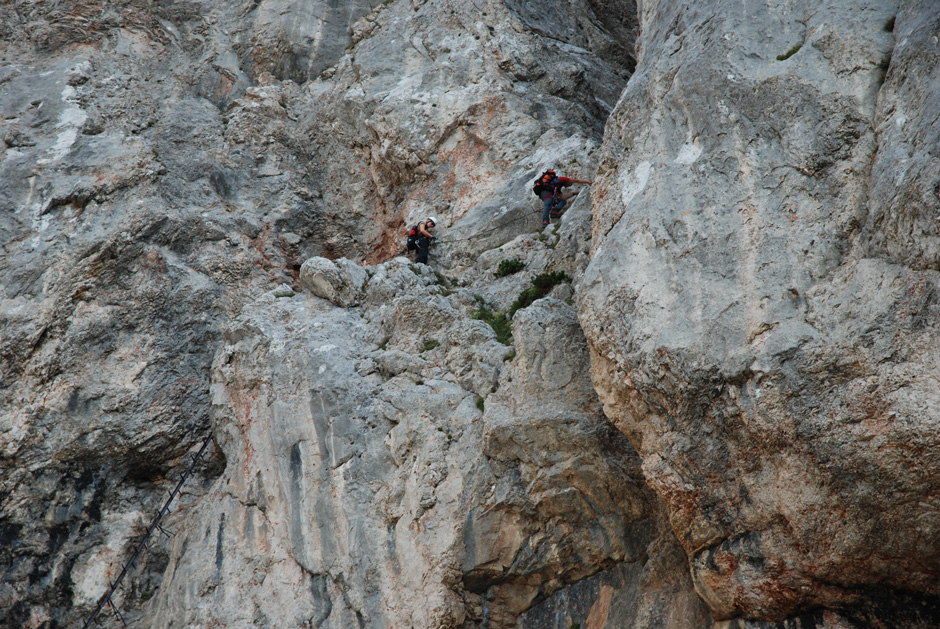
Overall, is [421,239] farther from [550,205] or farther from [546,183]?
[546,183]

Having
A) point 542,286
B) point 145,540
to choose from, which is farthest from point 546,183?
point 145,540

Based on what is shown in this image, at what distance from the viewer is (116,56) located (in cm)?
2631

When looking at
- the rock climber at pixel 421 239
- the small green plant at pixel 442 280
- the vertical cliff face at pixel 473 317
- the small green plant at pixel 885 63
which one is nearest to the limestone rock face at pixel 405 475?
the vertical cliff face at pixel 473 317

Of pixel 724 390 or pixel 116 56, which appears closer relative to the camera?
pixel 724 390

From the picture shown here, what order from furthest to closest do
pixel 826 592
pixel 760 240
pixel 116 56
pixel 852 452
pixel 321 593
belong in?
pixel 116 56 → pixel 321 593 → pixel 760 240 → pixel 826 592 → pixel 852 452

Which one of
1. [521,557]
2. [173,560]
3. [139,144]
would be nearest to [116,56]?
[139,144]

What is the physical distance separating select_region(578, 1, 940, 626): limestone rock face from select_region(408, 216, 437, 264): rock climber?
733 centimetres

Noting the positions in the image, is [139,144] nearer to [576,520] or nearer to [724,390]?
[576,520]

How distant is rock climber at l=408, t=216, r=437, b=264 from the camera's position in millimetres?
21250

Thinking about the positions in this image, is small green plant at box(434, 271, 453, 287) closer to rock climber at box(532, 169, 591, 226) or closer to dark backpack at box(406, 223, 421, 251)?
dark backpack at box(406, 223, 421, 251)

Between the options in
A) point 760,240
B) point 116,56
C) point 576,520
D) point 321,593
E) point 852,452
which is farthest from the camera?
point 116,56

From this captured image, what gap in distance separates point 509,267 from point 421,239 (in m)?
3.07

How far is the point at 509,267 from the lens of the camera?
19453 millimetres

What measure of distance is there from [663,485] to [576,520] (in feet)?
7.93
